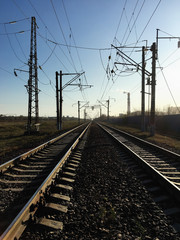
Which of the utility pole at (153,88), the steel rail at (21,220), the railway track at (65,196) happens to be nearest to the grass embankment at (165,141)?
the utility pole at (153,88)

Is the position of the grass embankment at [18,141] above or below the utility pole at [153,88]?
below

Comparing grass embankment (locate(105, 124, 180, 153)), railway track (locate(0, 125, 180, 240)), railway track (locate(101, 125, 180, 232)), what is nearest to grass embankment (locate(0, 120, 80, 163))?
railway track (locate(0, 125, 180, 240))

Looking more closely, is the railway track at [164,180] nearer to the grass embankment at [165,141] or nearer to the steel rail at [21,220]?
the steel rail at [21,220]

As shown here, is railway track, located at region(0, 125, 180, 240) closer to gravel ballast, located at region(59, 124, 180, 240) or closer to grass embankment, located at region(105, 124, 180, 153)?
gravel ballast, located at region(59, 124, 180, 240)

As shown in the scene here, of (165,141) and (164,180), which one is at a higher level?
(164,180)

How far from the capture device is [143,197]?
351cm

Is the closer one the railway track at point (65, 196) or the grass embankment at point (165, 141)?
the railway track at point (65, 196)

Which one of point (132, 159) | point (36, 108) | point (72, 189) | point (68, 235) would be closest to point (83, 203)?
point (72, 189)

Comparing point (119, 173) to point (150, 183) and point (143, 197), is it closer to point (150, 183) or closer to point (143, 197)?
point (150, 183)

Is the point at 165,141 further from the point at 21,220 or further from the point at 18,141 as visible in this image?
the point at 21,220

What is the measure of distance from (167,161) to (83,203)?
4552mm

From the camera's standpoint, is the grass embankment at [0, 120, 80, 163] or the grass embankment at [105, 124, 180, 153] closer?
the grass embankment at [0, 120, 80, 163]

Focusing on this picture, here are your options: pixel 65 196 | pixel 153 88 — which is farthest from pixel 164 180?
pixel 153 88

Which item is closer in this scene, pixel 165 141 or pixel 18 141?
pixel 165 141
